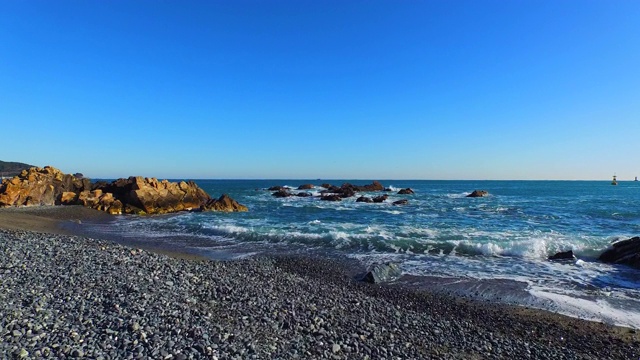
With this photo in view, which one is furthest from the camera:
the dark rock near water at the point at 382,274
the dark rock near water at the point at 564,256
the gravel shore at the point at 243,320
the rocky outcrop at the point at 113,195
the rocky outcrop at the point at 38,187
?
the rocky outcrop at the point at 38,187

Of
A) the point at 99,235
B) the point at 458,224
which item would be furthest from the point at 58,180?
the point at 458,224

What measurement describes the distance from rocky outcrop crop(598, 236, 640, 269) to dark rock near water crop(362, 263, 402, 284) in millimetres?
9177

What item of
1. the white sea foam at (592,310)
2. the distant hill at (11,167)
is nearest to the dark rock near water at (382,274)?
the white sea foam at (592,310)

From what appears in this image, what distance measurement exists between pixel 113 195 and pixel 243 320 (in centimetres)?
3237

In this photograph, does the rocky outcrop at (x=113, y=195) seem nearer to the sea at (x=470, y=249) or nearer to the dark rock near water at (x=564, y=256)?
the sea at (x=470, y=249)

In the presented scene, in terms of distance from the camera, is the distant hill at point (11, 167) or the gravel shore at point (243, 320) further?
the distant hill at point (11, 167)

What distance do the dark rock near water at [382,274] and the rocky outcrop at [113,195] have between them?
23.7m

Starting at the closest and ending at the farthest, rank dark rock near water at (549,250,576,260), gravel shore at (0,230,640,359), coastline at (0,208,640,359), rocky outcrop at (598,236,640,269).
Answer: gravel shore at (0,230,640,359)
coastline at (0,208,640,359)
rocky outcrop at (598,236,640,269)
dark rock near water at (549,250,576,260)

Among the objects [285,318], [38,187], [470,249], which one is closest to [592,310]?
[470,249]

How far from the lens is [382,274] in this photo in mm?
11234

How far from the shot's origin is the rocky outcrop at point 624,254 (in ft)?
44.6

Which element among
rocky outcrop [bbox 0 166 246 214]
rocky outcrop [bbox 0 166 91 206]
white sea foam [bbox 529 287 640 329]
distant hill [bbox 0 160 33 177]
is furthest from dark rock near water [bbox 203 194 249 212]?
distant hill [bbox 0 160 33 177]

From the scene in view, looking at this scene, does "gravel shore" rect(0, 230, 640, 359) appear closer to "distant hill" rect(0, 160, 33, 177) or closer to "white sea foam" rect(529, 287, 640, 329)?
"white sea foam" rect(529, 287, 640, 329)

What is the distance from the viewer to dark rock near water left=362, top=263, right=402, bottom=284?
433 inches
